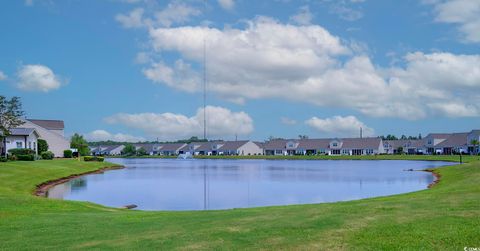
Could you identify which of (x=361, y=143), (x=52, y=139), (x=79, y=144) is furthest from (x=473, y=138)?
(x=52, y=139)

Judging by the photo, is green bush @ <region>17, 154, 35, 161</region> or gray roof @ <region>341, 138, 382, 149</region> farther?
gray roof @ <region>341, 138, 382, 149</region>

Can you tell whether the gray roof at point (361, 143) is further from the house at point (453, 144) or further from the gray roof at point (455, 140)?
the gray roof at point (455, 140)

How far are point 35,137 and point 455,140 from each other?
11152 cm

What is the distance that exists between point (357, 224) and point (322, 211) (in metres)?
3.37

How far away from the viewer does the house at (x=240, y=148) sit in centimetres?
17550

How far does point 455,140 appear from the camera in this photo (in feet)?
451

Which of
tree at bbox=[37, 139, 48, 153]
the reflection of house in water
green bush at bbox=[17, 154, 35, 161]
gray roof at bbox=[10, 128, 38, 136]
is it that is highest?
gray roof at bbox=[10, 128, 38, 136]

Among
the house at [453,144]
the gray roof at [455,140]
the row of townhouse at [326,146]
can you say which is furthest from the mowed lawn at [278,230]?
the row of townhouse at [326,146]

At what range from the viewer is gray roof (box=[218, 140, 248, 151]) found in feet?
580

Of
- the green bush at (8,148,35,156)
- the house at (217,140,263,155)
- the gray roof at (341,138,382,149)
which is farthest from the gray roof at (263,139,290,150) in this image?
the green bush at (8,148,35,156)

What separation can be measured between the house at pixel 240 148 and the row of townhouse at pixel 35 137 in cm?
8166

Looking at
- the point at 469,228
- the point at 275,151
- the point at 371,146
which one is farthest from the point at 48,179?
the point at 275,151

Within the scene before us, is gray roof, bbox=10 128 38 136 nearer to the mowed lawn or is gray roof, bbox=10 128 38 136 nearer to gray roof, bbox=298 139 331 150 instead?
the mowed lawn

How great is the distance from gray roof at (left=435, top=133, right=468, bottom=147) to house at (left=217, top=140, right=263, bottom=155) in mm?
62912
